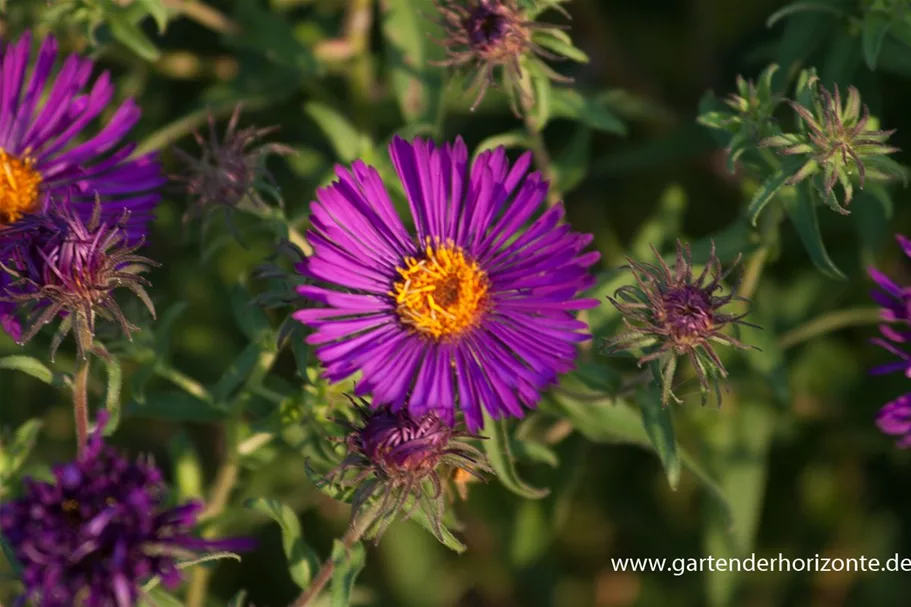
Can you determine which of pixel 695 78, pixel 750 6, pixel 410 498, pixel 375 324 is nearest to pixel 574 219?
pixel 695 78

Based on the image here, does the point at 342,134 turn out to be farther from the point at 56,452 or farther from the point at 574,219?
the point at 56,452

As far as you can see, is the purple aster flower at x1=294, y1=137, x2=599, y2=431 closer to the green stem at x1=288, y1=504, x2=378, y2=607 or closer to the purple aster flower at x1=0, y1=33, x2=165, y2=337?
the green stem at x1=288, y1=504, x2=378, y2=607

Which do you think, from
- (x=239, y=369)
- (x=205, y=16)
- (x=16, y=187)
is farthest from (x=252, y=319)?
(x=205, y=16)

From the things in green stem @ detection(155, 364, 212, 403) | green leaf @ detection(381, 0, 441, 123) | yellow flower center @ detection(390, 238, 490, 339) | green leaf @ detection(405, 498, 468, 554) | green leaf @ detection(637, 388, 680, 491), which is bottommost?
green stem @ detection(155, 364, 212, 403)

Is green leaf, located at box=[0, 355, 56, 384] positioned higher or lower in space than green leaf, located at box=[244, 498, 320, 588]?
lower

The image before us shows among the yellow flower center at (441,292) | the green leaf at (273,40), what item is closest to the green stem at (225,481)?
the yellow flower center at (441,292)

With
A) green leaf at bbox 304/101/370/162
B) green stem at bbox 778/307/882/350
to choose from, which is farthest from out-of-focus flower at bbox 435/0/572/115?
green stem at bbox 778/307/882/350
